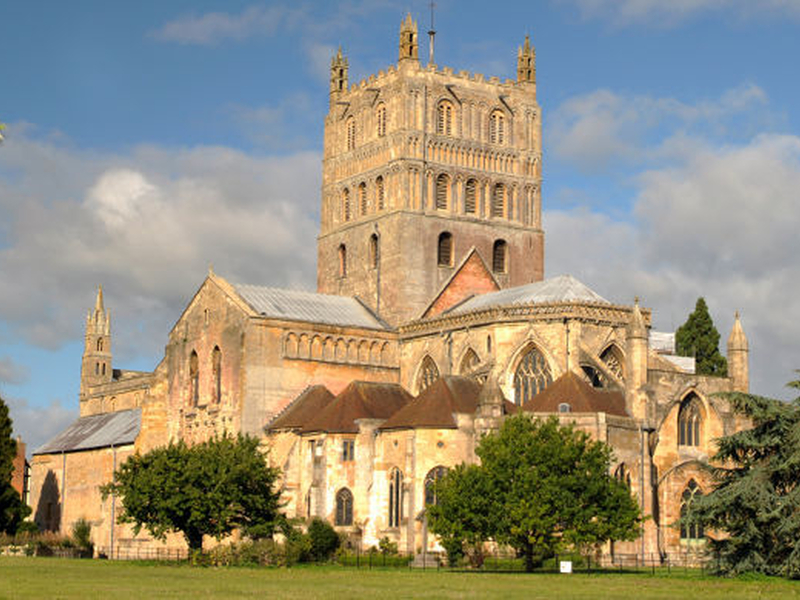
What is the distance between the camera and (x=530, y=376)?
77.6 metres

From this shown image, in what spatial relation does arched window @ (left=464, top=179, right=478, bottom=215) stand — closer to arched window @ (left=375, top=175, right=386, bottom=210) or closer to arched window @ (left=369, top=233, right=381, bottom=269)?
arched window @ (left=375, top=175, right=386, bottom=210)

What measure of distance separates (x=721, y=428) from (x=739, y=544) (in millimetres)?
22067

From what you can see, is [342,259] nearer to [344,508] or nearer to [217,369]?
[217,369]

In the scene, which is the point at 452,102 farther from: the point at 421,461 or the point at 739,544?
the point at 739,544

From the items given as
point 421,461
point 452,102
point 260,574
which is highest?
point 452,102

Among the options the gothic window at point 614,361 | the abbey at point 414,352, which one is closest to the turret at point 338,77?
the abbey at point 414,352

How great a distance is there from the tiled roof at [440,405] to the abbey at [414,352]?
131 mm

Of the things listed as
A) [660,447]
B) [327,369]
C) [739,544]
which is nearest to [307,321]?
[327,369]

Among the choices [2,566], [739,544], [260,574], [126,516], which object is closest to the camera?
[739,544]

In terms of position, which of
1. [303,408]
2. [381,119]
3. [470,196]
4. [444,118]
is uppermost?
[381,119]

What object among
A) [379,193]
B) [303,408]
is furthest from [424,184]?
[303,408]

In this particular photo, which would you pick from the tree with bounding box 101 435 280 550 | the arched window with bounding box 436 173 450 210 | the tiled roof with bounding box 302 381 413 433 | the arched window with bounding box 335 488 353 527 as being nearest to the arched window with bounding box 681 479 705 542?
the tiled roof with bounding box 302 381 413 433

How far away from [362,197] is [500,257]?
9.56 m

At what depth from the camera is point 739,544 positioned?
174ft
